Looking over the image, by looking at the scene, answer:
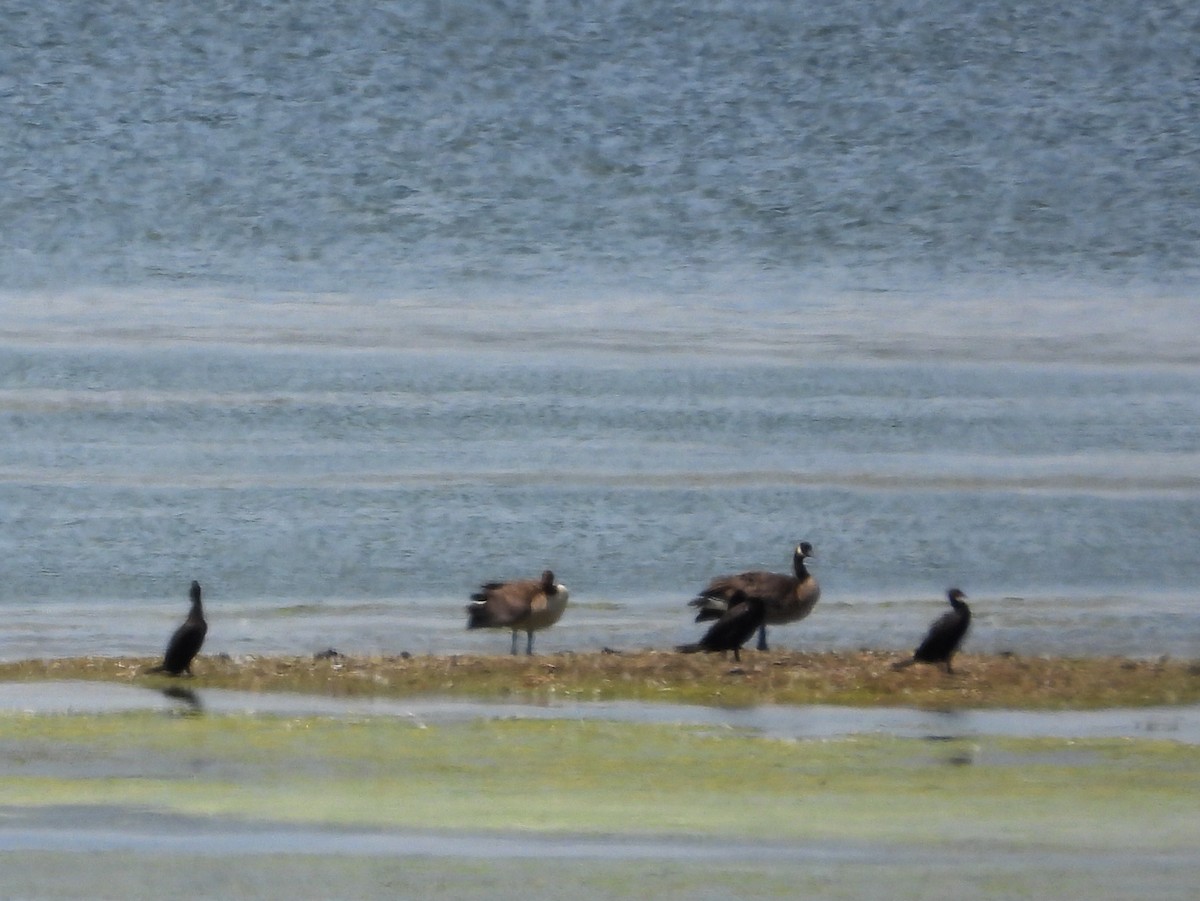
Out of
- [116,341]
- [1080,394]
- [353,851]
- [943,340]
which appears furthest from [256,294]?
[353,851]

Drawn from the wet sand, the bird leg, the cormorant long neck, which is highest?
the cormorant long neck

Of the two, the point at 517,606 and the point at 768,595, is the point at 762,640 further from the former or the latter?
the point at 517,606

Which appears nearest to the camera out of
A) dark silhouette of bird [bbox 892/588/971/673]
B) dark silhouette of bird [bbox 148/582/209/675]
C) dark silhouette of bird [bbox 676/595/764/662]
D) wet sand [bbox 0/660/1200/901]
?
wet sand [bbox 0/660/1200/901]

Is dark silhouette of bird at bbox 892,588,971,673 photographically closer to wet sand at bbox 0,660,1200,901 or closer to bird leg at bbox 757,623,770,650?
wet sand at bbox 0,660,1200,901

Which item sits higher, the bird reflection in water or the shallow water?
the shallow water

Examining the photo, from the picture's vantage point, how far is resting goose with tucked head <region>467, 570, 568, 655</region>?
24531 mm

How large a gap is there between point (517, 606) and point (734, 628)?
2241 millimetres

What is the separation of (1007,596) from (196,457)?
21.0m

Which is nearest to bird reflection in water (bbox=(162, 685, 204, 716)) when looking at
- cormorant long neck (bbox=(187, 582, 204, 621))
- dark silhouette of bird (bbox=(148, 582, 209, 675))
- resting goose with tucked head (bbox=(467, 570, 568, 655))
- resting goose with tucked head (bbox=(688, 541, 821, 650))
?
dark silhouette of bird (bbox=(148, 582, 209, 675))

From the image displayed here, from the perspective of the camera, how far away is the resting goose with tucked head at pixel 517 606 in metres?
24.5

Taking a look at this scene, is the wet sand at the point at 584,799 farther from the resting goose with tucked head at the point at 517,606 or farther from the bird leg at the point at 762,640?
the bird leg at the point at 762,640

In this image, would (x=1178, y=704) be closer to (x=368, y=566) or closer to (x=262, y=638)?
(x=262, y=638)

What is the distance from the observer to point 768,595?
969 inches

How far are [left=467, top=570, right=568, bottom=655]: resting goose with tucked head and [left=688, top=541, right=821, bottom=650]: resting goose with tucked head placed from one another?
1.30 metres
